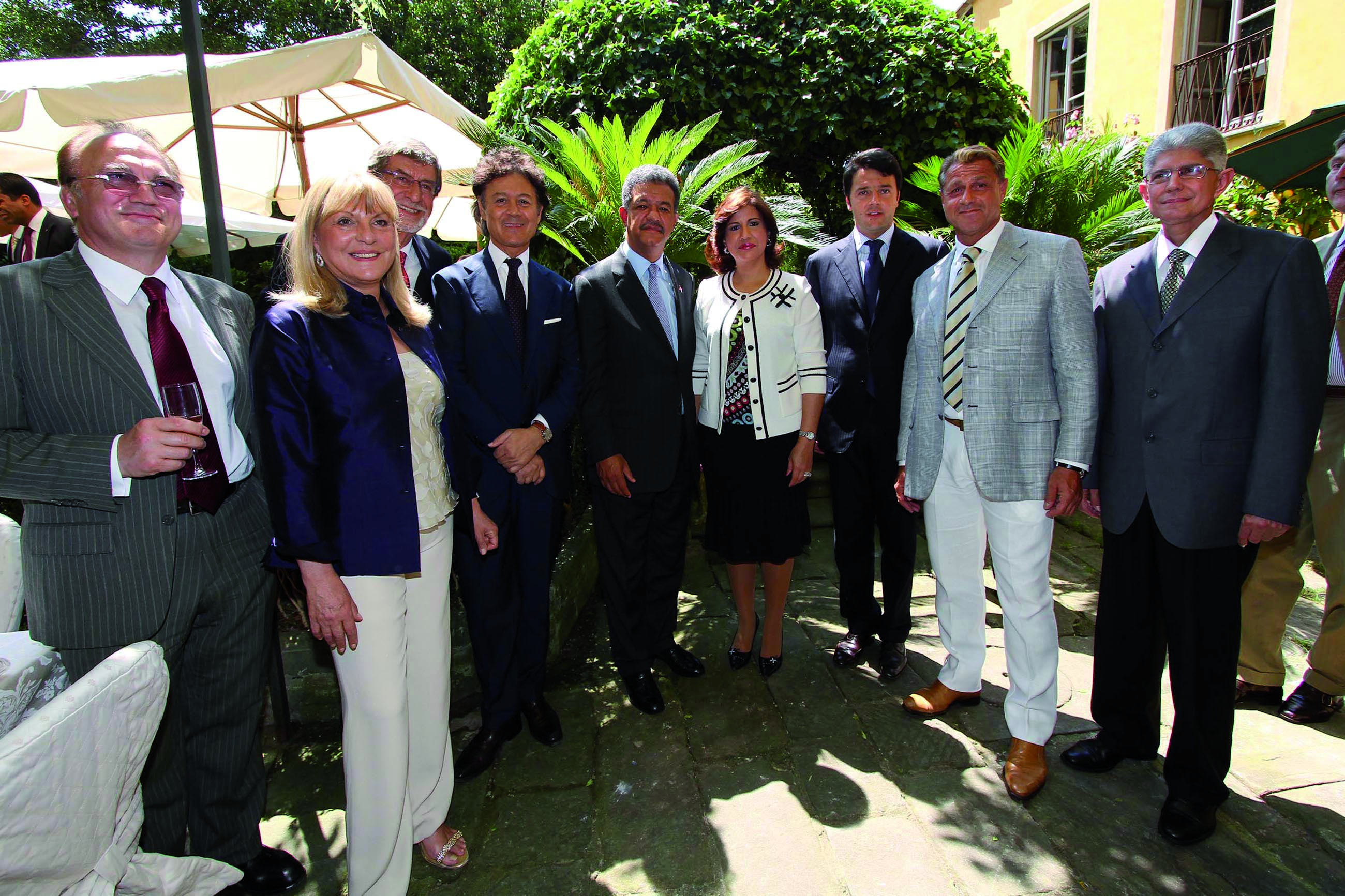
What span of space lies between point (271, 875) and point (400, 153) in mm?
2705

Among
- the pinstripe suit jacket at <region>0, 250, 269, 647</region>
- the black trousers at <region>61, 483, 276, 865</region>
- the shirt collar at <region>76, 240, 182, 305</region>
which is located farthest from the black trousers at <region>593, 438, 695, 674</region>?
the shirt collar at <region>76, 240, 182, 305</region>

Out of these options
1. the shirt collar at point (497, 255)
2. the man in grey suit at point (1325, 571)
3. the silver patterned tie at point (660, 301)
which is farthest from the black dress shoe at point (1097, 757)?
the shirt collar at point (497, 255)

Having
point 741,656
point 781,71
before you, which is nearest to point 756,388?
point 741,656

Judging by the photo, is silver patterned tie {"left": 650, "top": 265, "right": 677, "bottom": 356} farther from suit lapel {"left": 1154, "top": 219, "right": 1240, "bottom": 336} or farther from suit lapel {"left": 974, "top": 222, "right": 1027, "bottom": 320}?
suit lapel {"left": 1154, "top": 219, "right": 1240, "bottom": 336}

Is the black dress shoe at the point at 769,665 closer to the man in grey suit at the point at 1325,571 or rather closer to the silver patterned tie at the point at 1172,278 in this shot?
the man in grey suit at the point at 1325,571

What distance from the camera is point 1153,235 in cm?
528

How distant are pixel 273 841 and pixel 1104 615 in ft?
10.6

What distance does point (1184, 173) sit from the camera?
8.46ft

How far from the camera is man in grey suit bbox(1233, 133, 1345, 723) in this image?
3336 millimetres

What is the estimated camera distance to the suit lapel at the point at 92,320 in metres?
2.10

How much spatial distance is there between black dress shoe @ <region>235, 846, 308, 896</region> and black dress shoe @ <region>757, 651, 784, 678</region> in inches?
83.9

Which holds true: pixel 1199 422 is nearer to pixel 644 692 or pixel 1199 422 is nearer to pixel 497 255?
pixel 644 692

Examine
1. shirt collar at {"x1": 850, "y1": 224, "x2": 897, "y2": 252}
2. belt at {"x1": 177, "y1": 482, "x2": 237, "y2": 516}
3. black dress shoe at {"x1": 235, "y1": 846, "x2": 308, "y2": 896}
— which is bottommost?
black dress shoe at {"x1": 235, "y1": 846, "x2": 308, "y2": 896}

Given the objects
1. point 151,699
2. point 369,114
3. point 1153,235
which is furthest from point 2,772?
point 369,114
